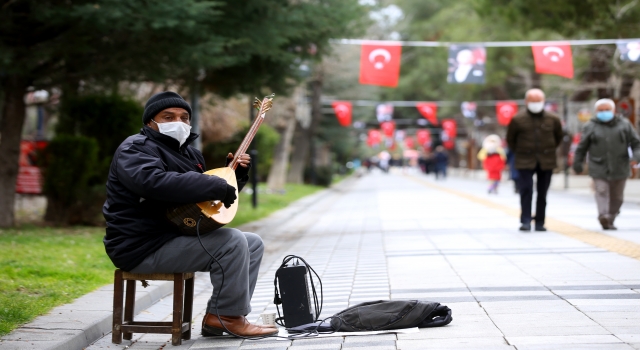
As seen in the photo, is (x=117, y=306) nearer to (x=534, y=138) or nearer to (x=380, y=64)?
(x=534, y=138)

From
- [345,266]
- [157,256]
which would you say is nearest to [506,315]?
[157,256]

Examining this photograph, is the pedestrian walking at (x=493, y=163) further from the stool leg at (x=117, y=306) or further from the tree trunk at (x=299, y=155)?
the stool leg at (x=117, y=306)

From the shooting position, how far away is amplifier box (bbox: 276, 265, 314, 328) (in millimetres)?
6234

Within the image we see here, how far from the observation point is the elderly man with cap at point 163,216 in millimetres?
5598

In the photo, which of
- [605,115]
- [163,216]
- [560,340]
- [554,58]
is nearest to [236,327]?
[163,216]

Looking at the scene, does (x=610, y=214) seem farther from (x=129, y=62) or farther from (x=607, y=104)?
(x=129, y=62)

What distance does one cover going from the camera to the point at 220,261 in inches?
231

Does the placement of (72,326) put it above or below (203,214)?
below

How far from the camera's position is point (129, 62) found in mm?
13992

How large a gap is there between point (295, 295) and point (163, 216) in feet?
3.62

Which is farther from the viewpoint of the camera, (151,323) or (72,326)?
(72,326)

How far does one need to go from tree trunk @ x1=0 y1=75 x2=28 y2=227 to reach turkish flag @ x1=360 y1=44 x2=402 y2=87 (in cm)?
857

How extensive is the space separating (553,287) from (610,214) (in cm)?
605

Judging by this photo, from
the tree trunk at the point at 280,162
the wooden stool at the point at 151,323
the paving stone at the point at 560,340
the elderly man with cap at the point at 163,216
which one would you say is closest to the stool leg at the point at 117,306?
the wooden stool at the point at 151,323
